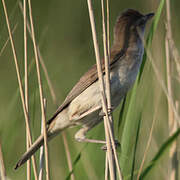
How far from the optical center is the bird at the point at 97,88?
11.2ft

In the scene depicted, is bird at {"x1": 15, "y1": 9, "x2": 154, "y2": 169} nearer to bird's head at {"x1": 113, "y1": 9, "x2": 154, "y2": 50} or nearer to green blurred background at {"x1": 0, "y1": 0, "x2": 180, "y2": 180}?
bird's head at {"x1": 113, "y1": 9, "x2": 154, "y2": 50}

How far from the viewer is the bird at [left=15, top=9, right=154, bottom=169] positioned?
11.2 ft

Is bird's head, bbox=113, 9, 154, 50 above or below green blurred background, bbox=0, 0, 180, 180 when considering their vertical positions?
above

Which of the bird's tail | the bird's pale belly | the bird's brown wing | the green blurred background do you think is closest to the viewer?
the bird's tail

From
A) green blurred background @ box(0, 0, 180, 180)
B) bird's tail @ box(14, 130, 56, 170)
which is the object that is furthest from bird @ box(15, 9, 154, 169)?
bird's tail @ box(14, 130, 56, 170)

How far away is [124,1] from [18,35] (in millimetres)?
3021

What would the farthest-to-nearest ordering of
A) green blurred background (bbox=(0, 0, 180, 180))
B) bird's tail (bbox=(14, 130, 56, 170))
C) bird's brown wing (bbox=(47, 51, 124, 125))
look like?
green blurred background (bbox=(0, 0, 180, 180)) → bird's brown wing (bbox=(47, 51, 124, 125)) → bird's tail (bbox=(14, 130, 56, 170))

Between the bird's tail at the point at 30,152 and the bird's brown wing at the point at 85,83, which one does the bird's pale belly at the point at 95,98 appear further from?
the bird's tail at the point at 30,152

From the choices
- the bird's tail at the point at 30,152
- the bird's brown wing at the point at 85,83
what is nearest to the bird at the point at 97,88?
the bird's brown wing at the point at 85,83

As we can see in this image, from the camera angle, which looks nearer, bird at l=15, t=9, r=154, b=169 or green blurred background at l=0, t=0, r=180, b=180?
bird at l=15, t=9, r=154, b=169

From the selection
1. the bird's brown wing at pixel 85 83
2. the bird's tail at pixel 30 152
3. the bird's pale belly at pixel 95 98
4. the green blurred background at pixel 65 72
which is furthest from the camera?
the green blurred background at pixel 65 72

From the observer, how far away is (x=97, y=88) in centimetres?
346

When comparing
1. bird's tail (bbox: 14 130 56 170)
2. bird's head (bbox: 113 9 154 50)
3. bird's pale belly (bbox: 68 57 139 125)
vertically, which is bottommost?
bird's tail (bbox: 14 130 56 170)

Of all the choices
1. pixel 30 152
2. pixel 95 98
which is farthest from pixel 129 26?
pixel 30 152
